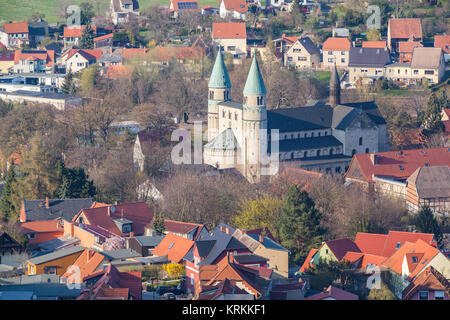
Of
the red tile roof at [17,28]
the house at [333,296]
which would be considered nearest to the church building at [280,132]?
the house at [333,296]

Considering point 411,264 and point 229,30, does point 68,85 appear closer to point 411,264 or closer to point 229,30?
point 229,30

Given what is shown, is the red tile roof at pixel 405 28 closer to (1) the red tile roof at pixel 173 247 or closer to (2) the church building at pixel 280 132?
(2) the church building at pixel 280 132

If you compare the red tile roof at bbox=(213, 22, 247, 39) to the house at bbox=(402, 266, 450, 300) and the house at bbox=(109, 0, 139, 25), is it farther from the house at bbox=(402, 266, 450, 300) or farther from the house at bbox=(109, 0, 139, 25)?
the house at bbox=(402, 266, 450, 300)

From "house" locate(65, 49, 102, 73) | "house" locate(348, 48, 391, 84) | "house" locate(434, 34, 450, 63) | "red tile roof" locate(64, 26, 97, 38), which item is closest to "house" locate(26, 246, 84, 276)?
"house" locate(348, 48, 391, 84)

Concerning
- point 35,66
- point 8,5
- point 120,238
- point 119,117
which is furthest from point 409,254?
point 8,5

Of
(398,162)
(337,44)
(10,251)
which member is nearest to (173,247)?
(10,251)

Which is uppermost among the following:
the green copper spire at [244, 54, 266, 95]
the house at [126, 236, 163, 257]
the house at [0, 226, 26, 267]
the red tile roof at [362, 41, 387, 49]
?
the green copper spire at [244, 54, 266, 95]
